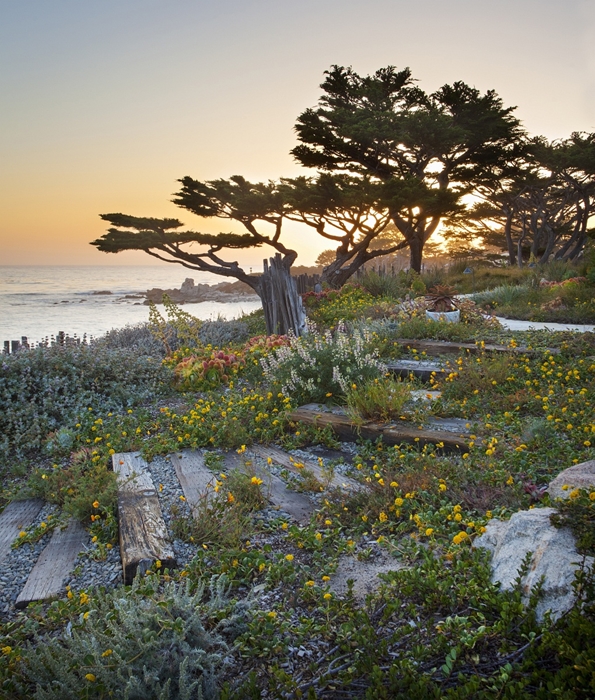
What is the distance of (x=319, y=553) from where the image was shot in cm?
262

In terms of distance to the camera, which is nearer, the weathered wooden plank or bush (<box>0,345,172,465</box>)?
bush (<box>0,345,172,465</box>)

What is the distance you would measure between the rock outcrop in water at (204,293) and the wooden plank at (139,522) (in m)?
23.6

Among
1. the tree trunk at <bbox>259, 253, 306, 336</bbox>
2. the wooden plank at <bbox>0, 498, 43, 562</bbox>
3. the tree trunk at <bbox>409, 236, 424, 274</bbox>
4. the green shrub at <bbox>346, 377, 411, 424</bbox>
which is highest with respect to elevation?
the tree trunk at <bbox>409, 236, 424, 274</bbox>

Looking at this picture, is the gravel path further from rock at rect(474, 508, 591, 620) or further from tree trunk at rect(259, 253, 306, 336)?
tree trunk at rect(259, 253, 306, 336)

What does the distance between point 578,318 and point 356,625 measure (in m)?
8.57

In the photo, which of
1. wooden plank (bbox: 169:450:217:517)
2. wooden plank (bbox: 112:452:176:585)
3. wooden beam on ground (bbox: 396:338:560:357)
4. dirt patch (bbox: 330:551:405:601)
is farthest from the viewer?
wooden beam on ground (bbox: 396:338:560:357)

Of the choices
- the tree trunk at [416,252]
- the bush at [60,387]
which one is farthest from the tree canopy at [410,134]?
the bush at [60,387]

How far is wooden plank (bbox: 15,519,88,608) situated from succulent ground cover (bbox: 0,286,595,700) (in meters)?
0.11

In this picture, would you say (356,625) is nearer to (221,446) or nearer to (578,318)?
(221,446)

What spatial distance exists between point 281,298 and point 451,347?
140 inches

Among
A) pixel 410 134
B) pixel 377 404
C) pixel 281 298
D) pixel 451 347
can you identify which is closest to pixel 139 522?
pixel 377 404

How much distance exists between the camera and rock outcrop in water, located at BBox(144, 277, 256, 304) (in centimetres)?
2819

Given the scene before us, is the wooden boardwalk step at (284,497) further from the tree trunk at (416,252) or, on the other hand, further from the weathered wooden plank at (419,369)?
the tree trunk at (416,252)

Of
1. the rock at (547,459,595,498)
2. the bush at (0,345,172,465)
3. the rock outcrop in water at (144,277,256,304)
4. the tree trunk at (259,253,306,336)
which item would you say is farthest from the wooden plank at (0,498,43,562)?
the rock outcrop in water at (144,277,256,304)
